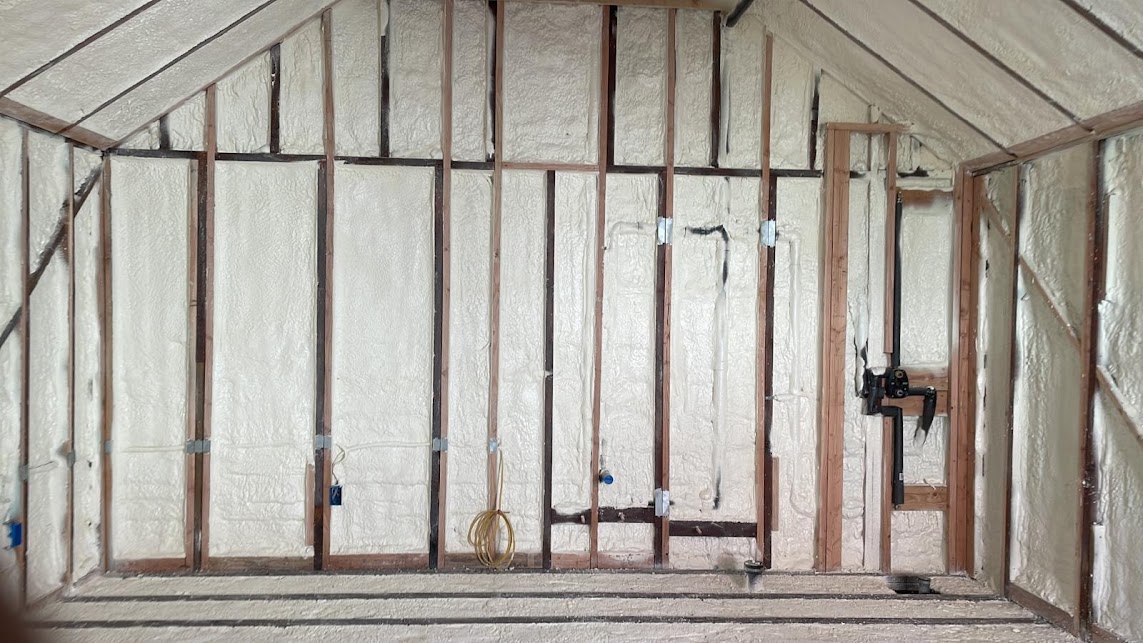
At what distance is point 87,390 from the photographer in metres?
3.30

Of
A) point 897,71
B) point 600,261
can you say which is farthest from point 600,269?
point 897,71

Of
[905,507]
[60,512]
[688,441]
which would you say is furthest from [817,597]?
[60,512]

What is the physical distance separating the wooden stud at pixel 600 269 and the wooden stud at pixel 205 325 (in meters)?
2.09

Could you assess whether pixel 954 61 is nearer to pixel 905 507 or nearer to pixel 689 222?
pixel 689 222

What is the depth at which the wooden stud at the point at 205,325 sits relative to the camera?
337 centimetres

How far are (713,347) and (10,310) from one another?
3456 millimetres

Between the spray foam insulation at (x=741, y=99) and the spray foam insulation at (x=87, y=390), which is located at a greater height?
the spray foam insulation at (x=741, y=99)

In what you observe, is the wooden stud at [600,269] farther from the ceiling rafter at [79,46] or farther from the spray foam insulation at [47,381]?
the spray foam insulation at [47,381]

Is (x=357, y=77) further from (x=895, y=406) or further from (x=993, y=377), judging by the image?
(x=993, y=377)

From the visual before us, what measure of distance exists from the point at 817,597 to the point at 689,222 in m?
2.11

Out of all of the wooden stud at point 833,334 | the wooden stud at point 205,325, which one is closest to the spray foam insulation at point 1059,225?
the wooden stud at point 833,334

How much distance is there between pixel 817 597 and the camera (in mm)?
3264

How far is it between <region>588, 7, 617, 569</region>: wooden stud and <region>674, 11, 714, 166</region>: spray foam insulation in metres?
0.12

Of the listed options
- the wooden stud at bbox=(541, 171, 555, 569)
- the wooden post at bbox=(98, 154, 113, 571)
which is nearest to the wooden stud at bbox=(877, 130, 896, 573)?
the wooden stud at bbox=(541, 171, 555, 569)
